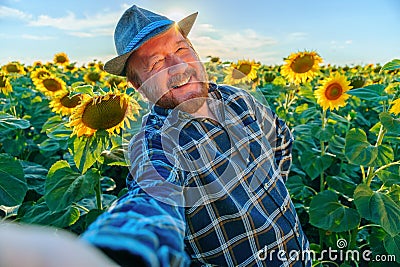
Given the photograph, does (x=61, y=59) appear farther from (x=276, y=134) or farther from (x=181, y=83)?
(x=181, y=83)

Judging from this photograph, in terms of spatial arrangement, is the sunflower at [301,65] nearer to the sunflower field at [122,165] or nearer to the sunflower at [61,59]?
the sunflower field at [122,165]

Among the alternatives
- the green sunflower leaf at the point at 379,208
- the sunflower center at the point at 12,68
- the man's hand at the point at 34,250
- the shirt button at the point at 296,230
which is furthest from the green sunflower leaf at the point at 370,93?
the sunflower center at the point at 12,68

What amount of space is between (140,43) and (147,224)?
87 centimetres

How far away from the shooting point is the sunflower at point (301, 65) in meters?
3.62

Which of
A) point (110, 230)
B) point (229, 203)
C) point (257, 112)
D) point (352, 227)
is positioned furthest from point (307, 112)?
point (110, 230)

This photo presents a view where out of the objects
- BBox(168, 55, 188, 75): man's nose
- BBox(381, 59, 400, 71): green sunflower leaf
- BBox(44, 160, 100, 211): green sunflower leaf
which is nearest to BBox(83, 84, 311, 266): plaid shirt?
BBox(168, 55, 188, 75): man's nose

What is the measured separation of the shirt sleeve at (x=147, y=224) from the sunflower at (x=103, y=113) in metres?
0.66

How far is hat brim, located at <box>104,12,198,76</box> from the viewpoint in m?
1.48

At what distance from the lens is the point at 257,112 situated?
1857mm

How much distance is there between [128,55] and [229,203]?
574 millimetres

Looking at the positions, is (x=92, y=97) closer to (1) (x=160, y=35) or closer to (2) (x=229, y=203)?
(1) (x=160, y=35)

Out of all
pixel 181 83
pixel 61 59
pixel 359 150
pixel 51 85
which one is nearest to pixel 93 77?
pixel 51 85

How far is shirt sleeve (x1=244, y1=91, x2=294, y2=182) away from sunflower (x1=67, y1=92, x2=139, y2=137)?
48 centimetres

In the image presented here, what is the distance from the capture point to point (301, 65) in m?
3.62
